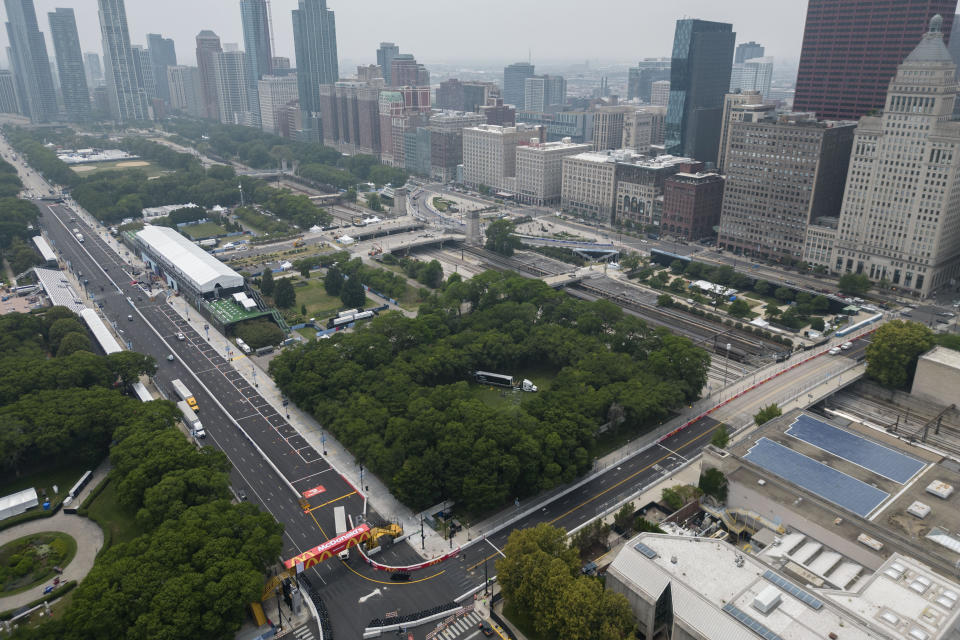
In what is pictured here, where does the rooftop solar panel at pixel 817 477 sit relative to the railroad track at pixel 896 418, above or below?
above

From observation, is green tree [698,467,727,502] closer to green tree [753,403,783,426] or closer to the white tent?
green tree [753,403,783,426]

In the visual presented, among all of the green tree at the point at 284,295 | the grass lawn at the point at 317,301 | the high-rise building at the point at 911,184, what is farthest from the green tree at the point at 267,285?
the high-rise building at the point at 911,184

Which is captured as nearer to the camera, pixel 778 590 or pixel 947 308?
pixel 778 590

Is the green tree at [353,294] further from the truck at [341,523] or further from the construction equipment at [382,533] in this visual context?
the construction equipment at [382,533]

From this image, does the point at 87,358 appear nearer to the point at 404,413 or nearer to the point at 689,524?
the point at 404,413

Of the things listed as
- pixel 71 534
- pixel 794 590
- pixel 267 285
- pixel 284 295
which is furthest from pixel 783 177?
pixel 71 534

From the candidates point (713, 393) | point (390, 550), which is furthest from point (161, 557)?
point (713, 393)
